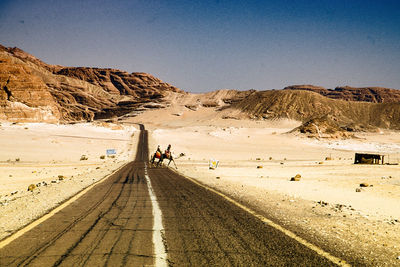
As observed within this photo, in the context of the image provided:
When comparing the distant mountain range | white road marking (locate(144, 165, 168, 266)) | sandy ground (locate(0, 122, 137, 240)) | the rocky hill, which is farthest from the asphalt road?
the rocky hill

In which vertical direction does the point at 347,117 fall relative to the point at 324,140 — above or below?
above

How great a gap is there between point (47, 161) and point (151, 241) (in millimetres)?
44544

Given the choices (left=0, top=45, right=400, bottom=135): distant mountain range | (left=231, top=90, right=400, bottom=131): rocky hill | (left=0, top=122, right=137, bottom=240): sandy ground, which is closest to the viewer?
(left=0, top=122, right=137, bottom=240): sandy ground

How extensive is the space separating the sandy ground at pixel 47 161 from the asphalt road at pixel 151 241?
1091mm

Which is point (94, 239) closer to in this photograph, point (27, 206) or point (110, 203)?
point (110, 203)

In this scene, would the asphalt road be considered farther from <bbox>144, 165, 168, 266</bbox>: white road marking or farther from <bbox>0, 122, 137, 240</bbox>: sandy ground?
<bbox>0, 122, 137, 240</bbox>: sandy ground

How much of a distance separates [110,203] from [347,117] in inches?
5673

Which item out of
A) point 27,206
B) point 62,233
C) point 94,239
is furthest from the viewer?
point 27,206

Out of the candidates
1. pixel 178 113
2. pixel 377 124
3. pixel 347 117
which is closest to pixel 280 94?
pixel 347 117

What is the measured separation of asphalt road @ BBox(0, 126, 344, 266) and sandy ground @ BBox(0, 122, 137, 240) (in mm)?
1091

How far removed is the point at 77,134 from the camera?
85.7m

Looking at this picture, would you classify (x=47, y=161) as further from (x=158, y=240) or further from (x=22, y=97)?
(x=22, y=97)

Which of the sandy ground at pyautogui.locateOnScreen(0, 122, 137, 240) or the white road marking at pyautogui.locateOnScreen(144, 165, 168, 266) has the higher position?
the white road marking at pyautogui.locateOnScreen(144, 165, 168, 266)

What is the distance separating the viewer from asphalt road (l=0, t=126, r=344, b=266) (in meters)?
4.57
